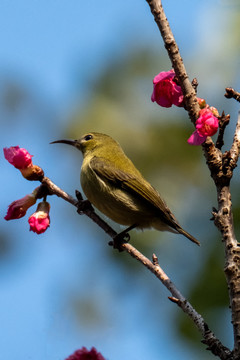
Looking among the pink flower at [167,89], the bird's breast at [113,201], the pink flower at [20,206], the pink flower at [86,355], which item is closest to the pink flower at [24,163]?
the pink flower at [20,206]

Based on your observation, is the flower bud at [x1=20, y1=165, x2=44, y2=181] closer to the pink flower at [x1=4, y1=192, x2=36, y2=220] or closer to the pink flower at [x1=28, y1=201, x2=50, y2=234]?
the pink flower at [x1=4, y1=192, x2=36, y2=220]

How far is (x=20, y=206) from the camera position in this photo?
3311 millimetres

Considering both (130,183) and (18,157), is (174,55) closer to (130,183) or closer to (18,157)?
(18,157)

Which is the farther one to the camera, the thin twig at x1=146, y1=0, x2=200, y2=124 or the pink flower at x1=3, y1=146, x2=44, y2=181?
the pink flower at x1=3, y1=146, x2=44, y2=181

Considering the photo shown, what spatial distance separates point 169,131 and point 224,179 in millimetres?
3604

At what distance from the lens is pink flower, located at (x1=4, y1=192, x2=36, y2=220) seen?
3301 mm

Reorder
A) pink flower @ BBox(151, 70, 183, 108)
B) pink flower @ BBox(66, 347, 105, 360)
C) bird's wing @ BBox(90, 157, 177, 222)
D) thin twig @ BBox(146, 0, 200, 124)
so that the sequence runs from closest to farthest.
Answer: pink flower @ BBox(66, 347, 105, 360) → thin twig @ BBox(146, 0, 200, 124) → pink flower @ BBox(151, 70, 183, 108) → bird's wing @ BBox(90, 157, 177, 222)

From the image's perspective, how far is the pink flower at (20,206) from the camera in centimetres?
330

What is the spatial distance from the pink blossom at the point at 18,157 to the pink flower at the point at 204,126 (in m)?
1.01

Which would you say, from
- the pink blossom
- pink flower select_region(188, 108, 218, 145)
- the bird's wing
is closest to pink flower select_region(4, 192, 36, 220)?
the pink blossom

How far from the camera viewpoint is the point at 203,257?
5270 millimetres

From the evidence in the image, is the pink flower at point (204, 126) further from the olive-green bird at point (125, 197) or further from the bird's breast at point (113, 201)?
the bird's breast at point (113, 201)

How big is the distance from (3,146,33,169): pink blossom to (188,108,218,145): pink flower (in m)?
1.01

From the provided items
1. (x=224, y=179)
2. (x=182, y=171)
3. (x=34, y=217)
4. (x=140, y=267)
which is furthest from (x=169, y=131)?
(x=224, y=179)
